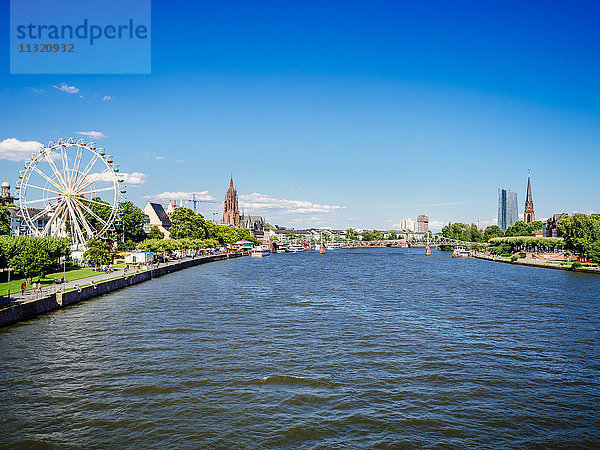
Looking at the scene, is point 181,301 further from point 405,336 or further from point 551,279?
point 551,279

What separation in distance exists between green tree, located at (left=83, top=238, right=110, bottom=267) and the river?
29.2 meters

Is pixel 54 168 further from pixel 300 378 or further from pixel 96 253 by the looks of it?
pixel 300 378

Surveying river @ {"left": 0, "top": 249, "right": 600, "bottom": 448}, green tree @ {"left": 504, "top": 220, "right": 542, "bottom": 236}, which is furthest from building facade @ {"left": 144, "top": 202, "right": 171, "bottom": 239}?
river @ {"left": 0, "top": 249, "right": 600, "bottom": 448}

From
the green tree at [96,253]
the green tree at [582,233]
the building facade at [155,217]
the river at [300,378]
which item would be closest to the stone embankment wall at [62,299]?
the river at [300,378]

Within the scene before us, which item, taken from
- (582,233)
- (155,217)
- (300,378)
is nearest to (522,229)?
(582,233)

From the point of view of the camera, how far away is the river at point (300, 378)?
16062 mm

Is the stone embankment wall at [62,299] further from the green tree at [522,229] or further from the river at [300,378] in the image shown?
the green tree at [522,229]

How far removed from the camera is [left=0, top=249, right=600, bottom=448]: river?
632 inches

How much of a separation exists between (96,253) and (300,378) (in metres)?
53.6

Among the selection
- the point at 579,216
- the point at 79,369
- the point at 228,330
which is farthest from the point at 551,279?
the point at 79,369

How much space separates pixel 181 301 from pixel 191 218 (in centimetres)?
9588

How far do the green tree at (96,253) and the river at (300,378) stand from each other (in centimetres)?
2922

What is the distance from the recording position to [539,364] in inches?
941

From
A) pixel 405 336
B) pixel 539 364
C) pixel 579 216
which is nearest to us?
pixel 539 364
